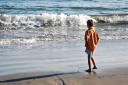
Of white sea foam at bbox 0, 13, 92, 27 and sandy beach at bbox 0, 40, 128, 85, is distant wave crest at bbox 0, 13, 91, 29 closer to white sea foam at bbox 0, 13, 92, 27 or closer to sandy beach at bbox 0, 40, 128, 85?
white sea foam at bbox 0, 13, 92, 27

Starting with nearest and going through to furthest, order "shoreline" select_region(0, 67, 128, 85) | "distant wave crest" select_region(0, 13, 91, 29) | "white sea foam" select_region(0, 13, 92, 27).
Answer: "shoreline" select_region(0, 67, 128, 85), "distant wave crest" select_region(0, 13, 91, 29), "white sea foam" select_region(0, 13, 92, 27)

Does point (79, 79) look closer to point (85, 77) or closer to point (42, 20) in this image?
point (85, 77)

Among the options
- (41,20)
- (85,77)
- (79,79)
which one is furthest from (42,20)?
(79,79)

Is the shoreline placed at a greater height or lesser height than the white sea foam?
greater

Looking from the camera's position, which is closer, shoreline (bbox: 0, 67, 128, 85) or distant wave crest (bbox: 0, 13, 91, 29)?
shoreline (bbox: 0, 67, 128, 85)

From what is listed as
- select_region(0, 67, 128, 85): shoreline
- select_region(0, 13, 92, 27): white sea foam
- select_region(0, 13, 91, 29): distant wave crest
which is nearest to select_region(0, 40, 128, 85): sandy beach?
select_region(0, 67, 128, 85): shoreline

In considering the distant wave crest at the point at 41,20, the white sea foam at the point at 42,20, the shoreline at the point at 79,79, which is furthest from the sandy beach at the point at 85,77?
the white sea foam at the point at 42,20

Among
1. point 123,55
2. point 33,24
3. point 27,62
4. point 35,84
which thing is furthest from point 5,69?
point 33,24

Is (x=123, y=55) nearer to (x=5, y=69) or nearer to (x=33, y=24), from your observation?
(x=5, y=69)

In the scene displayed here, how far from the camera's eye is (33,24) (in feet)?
79.9

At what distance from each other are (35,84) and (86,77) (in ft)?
4.26

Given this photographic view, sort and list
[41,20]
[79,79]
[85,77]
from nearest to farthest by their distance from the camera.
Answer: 1. [79,79]
2. [85,77]
3. [41,20]

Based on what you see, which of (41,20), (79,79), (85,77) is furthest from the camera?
(41,20)

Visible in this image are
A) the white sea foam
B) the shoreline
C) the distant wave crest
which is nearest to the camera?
the shoreline
